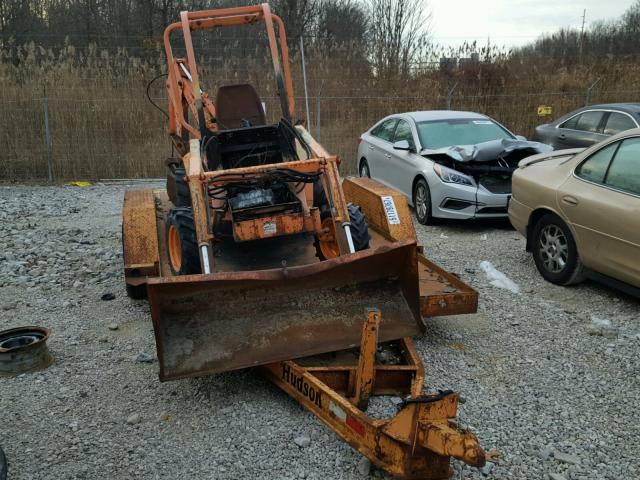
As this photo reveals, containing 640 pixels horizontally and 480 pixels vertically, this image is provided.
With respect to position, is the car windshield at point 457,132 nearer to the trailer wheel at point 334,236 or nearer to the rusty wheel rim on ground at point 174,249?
the trailer wheel at point 334,236

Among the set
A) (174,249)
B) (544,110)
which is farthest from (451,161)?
(544,110)

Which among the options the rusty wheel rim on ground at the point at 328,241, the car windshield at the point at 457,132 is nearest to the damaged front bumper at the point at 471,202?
the car windshield at the point at 457,132

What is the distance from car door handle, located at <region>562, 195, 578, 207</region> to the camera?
5.98m

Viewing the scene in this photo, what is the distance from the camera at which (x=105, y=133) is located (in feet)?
48.8

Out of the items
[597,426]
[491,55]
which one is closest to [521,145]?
[597,426]

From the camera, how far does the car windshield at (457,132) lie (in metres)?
9.58

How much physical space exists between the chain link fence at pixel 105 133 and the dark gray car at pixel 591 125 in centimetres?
418

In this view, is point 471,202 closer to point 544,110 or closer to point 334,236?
point 334,236

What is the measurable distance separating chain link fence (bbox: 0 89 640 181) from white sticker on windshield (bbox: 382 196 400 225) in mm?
8772

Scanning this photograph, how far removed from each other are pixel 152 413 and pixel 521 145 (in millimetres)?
6693

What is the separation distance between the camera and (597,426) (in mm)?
3912

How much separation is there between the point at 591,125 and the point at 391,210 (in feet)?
21.0

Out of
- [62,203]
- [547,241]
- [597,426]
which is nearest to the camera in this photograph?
[597,426]

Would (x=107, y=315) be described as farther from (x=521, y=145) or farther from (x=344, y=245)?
(x=521, y=145)
